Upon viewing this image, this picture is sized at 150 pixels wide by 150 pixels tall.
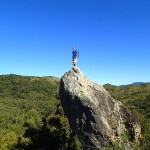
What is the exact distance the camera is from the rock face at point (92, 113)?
86.3 feet

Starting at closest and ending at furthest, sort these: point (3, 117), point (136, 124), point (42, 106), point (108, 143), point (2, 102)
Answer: point (108, 143) → point (136, 124) → point (3, 117) → point (42, 106) → point (2, 102)

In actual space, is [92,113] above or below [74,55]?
below

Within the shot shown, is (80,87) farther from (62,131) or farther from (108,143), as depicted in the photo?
(62,131)

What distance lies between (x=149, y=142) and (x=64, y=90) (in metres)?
9.18

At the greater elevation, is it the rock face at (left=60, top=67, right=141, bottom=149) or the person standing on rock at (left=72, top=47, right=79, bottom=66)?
the person standing on rock at (left=72, top=47, right=79, bottom=66)

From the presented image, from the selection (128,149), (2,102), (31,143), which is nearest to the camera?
(128,149)

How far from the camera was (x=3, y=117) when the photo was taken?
436 feet

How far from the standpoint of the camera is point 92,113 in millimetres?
26234

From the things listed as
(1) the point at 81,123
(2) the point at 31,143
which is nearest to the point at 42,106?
(2) the point at 31,143

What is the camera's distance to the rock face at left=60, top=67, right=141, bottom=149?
26297mm

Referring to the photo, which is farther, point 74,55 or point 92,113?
point 74,55

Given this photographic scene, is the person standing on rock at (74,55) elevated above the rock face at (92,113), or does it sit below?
above

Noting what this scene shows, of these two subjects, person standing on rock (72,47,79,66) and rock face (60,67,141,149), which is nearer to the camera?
rock face (60,67,141,149)

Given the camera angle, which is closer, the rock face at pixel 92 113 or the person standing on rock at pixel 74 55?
the rock face at pixel 92 113
